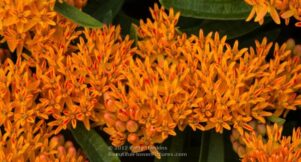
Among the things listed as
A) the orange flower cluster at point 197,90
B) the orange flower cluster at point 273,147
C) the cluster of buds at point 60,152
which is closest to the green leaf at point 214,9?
the orange flower cluster at point 197,90

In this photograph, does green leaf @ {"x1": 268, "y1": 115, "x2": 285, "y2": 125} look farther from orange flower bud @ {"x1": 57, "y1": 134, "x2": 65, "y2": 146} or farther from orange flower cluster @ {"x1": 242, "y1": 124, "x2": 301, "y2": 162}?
orange flower bud @ {"x1": 57, "y1": 134, "x2": 65, "y2": 146}

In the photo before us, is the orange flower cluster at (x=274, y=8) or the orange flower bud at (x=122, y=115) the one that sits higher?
the orange flower cluster at (x=274, y=8)

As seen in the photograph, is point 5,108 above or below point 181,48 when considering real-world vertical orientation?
below

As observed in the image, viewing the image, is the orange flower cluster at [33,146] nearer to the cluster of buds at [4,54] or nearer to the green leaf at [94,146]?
the green leaf at [94,146]

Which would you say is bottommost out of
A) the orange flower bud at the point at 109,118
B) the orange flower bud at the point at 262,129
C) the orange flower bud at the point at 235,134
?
the orange flower bud at the point at 235,134

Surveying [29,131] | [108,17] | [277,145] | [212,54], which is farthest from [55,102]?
[277,145]

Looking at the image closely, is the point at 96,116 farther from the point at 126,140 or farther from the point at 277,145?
the point at 277,145

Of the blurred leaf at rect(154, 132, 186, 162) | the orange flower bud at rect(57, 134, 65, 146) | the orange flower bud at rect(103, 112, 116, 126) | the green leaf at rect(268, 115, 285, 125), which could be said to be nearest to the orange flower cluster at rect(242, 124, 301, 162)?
the green leaf at rect(268, 115, 285, 125)
